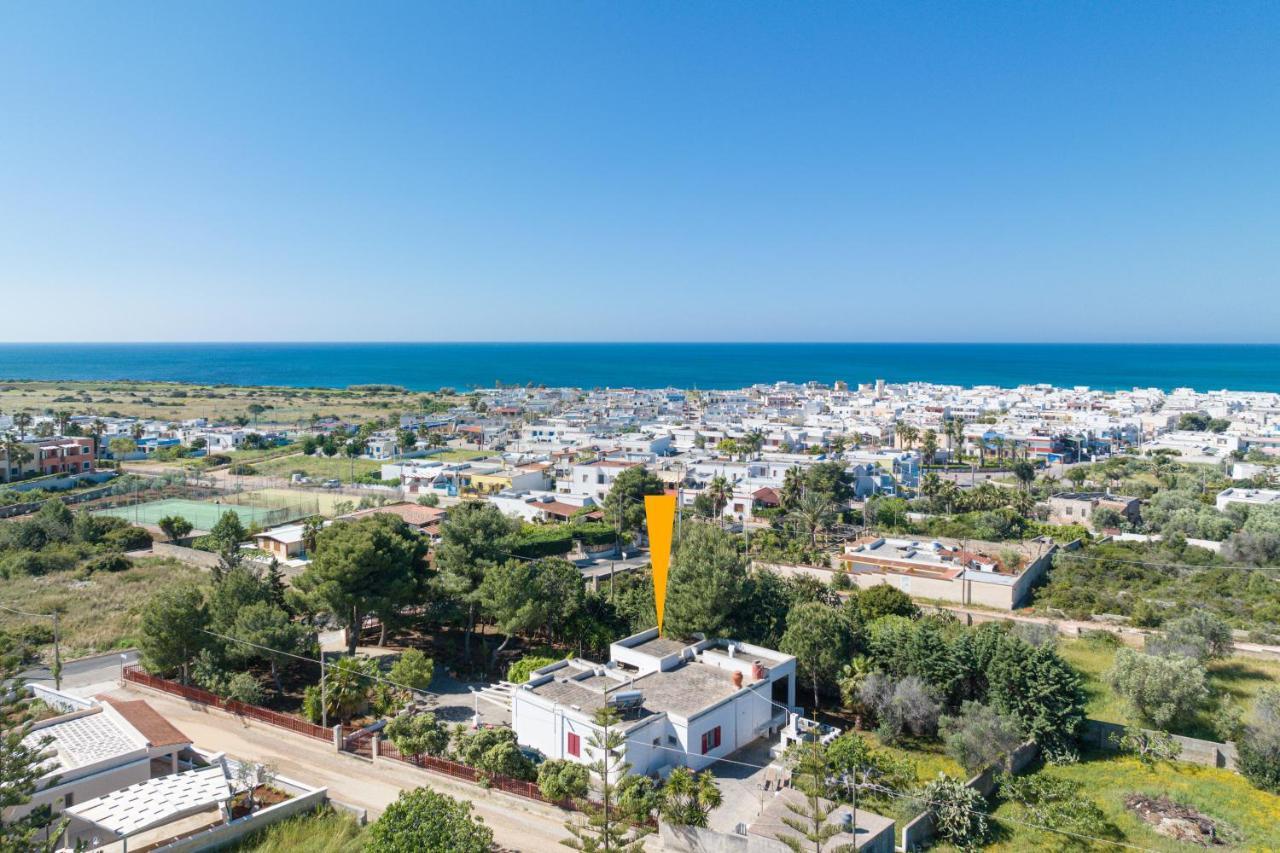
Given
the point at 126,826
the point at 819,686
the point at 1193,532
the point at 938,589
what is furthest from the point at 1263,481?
the point at 126,826

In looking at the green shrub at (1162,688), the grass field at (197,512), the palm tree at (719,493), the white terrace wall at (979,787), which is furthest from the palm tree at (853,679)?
the grass field at (197,512)

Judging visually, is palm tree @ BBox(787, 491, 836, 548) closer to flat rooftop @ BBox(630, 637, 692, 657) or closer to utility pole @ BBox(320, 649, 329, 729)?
flat rooftop @ BBox(630, 637, 692, 657)

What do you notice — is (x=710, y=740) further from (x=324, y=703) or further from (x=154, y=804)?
(x=154, y=804)

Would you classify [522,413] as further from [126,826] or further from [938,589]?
[126,826]

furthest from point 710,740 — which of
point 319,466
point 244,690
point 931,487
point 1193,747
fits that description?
point 319,466

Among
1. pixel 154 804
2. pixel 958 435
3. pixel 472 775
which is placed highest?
pixel 154 804

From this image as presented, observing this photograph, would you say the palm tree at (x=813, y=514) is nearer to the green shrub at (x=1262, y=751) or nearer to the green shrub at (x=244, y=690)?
the green shrub at (x=1262, y=751)
